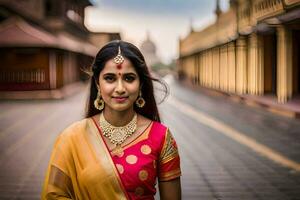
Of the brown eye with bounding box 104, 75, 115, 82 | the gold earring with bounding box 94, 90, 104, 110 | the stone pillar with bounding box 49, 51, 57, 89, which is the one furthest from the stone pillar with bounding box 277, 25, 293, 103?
the brown eye with bounding box 104, 75, 115, 82

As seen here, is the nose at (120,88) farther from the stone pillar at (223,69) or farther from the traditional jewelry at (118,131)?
the stone pillar at (223,69)

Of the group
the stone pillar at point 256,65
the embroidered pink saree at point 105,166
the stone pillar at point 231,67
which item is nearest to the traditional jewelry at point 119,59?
the embroidered pink saree at point 105,166

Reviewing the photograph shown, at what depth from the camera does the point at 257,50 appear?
1936 centimetres

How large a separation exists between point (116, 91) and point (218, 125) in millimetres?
10264

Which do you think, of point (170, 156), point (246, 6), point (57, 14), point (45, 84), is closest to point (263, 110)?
point (246, 6)

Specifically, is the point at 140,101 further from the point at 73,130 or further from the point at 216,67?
the point at 216,67

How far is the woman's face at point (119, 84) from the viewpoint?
2.43 m

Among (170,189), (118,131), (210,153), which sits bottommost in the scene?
(210,153)

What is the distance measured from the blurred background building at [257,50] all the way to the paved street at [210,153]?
2383mm

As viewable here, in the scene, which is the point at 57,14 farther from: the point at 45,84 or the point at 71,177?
the point at 71,177

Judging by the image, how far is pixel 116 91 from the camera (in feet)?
7.98

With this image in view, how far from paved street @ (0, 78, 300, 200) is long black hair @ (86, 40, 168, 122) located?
319 cm

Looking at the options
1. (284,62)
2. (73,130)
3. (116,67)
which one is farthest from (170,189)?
(284,62)

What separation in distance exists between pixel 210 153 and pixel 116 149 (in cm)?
611
